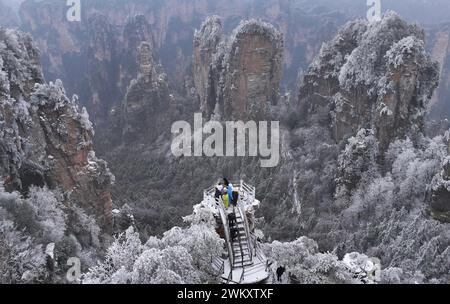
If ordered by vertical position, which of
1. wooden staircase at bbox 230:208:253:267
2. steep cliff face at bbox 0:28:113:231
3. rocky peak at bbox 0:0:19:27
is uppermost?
rocky peak at bbox 0:0:19:27

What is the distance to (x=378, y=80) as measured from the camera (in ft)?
119

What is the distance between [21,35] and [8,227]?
73.2 feet

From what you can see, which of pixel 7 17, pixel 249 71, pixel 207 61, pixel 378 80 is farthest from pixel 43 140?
pixel 7 17

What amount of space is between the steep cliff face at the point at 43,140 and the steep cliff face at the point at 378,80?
2172 centimetres

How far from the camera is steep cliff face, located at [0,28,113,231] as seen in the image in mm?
24094

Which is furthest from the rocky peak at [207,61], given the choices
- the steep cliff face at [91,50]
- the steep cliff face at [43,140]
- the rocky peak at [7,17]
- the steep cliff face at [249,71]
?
the rocky peak at [7,17]

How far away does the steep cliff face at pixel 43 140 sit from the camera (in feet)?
79.0

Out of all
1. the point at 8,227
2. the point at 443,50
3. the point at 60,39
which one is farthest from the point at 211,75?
the point at 60,39

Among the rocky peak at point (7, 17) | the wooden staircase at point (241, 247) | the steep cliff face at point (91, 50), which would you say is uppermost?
the rocky peak at point (7, 17)

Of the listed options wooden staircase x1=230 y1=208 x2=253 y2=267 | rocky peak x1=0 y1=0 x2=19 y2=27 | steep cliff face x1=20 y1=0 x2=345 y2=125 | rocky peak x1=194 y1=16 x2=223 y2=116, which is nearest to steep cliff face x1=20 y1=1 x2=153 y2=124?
steep cliff face x1=20 y1=0 x2=345 y2=125

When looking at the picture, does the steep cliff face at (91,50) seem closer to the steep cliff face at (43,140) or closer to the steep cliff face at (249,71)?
the steep cliff face at (249,71)

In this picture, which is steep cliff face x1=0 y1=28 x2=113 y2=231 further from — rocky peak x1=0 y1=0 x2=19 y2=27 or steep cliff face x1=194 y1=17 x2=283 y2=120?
rocky peak x1=0 y1=0 x2=19 y2=27

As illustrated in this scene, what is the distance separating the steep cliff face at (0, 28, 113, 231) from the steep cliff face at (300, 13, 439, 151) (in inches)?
855

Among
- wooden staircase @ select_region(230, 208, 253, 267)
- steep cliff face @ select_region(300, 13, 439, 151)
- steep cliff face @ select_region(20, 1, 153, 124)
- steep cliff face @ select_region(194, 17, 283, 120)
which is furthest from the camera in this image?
steep cliff face @ select_region(20, 1, 153, 124)
